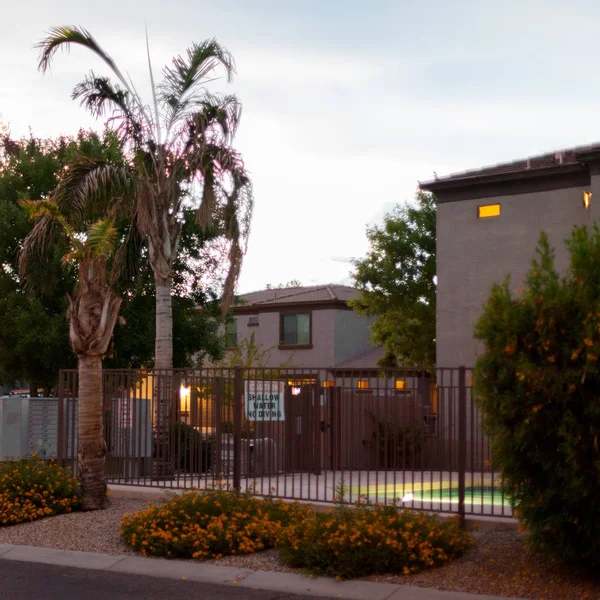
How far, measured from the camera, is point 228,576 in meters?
9.67

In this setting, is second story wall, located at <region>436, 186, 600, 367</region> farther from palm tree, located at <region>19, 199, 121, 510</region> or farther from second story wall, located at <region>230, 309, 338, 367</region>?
second story wall, located at <region>230, 309, 338, 367</region>

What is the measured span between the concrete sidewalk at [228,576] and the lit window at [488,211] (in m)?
15.6

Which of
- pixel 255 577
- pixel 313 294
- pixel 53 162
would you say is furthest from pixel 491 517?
pixel 313 294

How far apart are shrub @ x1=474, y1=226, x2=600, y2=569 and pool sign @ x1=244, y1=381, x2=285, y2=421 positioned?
4.53 m

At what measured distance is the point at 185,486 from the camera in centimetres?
1343

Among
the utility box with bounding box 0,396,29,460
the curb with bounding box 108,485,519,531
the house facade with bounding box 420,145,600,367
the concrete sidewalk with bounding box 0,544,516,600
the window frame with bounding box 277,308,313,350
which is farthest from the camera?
the window frame with bounding box 277,308,313,350

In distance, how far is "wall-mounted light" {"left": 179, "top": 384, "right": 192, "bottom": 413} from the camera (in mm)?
13867

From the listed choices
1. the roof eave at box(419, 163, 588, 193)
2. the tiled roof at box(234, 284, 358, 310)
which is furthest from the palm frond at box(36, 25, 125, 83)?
the tiled roof at box(234, 284, 358, 310)

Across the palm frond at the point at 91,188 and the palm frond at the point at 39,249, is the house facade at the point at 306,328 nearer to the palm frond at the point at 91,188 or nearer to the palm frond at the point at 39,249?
the palm frond at the point at 39,249

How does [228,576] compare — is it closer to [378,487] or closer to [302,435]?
[302,435]

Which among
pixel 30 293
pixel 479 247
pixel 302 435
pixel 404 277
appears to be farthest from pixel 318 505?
pixel 404 277

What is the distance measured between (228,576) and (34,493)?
14.3 feet

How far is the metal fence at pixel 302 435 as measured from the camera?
38.3 feet

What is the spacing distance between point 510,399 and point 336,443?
169 inches
